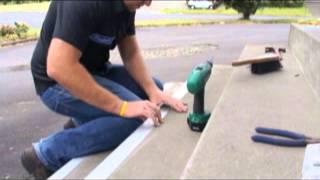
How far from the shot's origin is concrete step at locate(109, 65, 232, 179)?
2443 mm

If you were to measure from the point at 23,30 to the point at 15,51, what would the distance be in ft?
12.2

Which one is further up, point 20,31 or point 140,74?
point 140,74

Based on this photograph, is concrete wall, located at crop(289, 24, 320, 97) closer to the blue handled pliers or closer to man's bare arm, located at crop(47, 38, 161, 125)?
the blue handled pliers

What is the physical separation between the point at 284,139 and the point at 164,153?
1.71 ft

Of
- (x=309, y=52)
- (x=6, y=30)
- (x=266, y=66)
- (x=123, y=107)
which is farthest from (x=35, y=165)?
(x=6, y=30)

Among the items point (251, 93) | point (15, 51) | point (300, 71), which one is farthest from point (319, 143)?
point (15, 51)

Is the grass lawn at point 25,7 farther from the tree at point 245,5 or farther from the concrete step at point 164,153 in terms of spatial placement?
the concrete step at point 164,153

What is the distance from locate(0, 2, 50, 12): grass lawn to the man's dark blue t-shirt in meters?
14.4

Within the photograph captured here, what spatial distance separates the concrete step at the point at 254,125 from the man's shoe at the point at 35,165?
87 cm

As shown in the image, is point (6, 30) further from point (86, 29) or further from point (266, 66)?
point (86, 29)

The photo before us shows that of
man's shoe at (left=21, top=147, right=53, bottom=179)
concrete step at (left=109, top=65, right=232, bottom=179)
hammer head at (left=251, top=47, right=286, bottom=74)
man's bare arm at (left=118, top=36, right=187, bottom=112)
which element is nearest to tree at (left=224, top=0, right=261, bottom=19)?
hammer head at (left=251, top=47, right=286, bottom=74)

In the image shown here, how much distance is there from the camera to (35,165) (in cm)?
308

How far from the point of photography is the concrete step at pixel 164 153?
2443 mm

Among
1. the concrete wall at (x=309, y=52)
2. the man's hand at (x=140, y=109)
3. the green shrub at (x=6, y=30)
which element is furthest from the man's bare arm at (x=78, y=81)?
the green shrub at (x=6, y=30)
